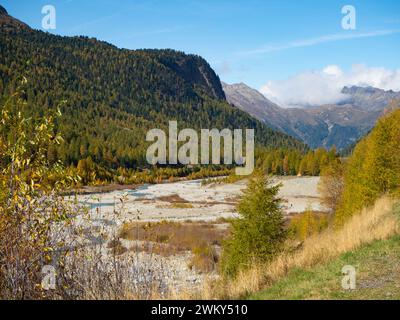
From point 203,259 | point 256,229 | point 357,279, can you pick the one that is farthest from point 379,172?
point 357,279

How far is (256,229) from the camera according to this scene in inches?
855

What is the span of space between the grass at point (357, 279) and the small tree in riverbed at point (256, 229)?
941cm

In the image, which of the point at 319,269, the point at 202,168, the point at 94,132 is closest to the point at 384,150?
the point at 319,269

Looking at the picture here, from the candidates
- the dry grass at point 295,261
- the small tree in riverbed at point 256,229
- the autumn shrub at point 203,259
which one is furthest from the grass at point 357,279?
the autumn shrub at point 203,259

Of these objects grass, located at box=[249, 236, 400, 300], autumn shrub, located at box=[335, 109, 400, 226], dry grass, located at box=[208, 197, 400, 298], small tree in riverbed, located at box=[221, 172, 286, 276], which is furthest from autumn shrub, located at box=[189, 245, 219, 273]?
grass, located at box=[249, 236, 400, 300]

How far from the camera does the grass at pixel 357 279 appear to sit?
7.92 meters

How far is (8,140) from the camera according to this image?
779 cm

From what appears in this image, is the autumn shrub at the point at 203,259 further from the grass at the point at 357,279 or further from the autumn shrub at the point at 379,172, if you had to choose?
the grass at the point at 357,279

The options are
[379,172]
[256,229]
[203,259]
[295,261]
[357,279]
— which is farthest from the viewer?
[379,172]

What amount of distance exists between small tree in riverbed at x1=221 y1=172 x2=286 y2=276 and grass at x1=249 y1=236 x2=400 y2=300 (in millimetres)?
9409

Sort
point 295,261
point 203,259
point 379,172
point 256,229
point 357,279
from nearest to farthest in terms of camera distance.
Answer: point 357,279, point 295,261, point 256,229, point 203,259, point 379,172

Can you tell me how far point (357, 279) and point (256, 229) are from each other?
12921mm

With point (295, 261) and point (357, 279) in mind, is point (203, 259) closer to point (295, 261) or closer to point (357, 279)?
point (295, 261)
